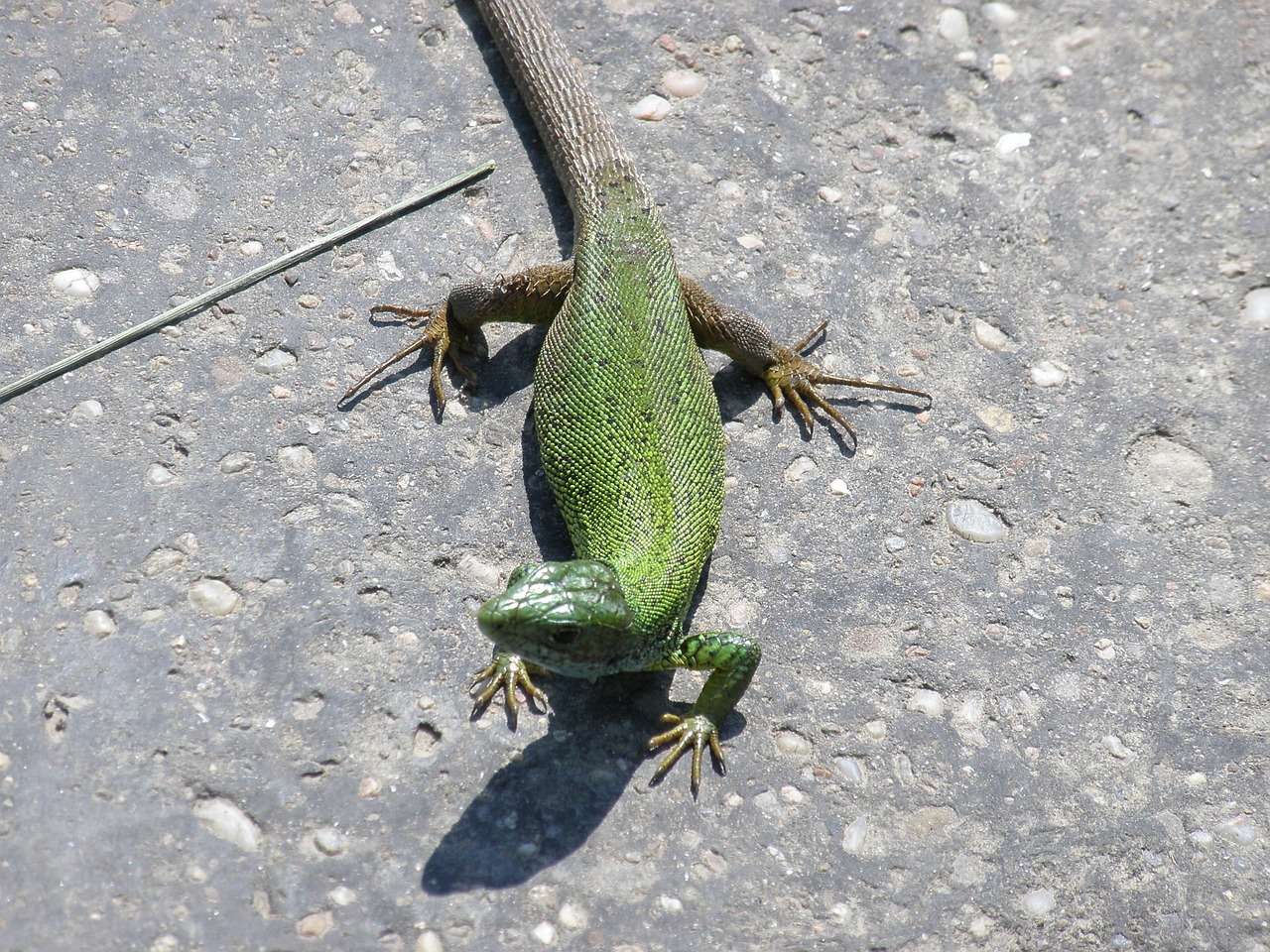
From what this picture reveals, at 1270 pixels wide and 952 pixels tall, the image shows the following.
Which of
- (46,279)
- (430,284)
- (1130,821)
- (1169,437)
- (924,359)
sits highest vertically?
(46,279)

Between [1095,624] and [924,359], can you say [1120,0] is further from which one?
[1095,624]

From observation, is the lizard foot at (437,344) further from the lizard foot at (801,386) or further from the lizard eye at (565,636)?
the lizard eye at (565,636)

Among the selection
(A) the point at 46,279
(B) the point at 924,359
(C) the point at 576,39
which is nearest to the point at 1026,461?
(B) the point at 924,359

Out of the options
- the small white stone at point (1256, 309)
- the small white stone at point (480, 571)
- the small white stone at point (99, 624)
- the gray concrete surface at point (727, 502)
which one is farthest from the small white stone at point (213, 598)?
the small white stone at point (1256, 309)

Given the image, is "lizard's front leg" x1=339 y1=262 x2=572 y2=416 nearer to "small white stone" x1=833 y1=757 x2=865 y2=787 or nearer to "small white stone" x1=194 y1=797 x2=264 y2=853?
"small white stone" x1=194 y1=797 x2=264 y2=853

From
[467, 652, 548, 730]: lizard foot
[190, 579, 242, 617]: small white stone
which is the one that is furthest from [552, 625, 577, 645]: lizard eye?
[190, 579, 242, 617]: small white stone

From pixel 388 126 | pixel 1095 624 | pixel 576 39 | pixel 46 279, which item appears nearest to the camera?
pixel 1095 624

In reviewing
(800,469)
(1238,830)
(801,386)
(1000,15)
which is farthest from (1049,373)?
(1000,15)
